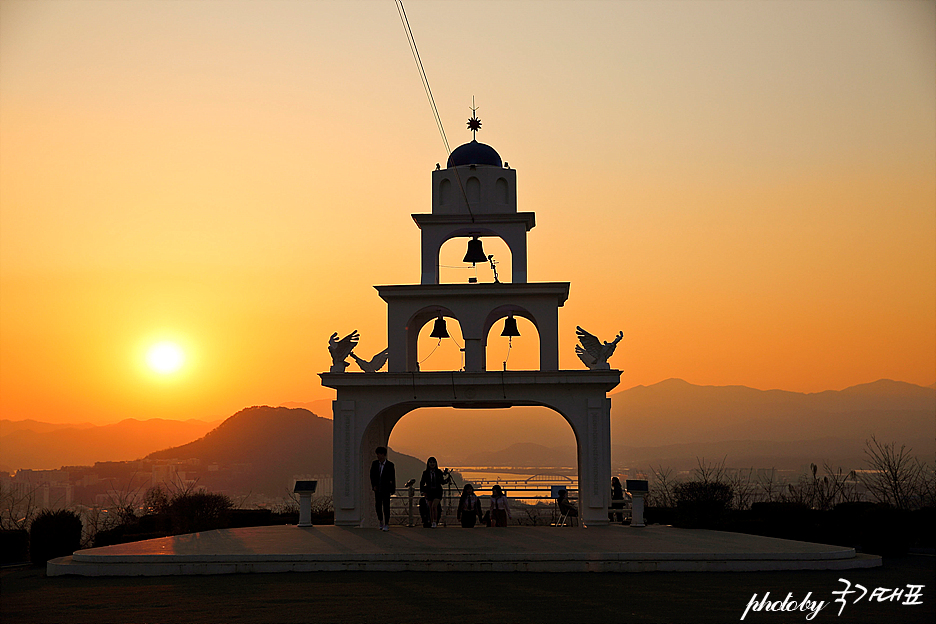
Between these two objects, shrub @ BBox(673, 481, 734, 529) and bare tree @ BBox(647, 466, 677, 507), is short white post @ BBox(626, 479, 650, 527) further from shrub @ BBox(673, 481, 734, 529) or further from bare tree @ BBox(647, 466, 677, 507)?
bare tree @ BBox(647, 466, 677, 507)

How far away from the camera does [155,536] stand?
847 inches

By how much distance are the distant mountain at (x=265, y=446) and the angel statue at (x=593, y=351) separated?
304 feet

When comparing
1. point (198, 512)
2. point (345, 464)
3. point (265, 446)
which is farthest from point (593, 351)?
point (265, 446)

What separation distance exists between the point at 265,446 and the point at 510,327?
119846 millimetres

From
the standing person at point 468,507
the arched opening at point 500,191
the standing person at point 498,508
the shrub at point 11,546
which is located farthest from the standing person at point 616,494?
the shrub at point 11,546

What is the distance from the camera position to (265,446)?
459 feet

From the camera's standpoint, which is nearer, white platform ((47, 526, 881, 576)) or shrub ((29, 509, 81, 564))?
white platform ((47, 526, 881, 576))

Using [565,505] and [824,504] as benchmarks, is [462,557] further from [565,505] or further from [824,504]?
[824,504]

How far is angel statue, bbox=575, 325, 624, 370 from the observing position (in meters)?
23.0

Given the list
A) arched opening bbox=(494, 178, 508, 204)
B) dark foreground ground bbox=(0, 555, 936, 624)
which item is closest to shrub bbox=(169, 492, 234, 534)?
dark foreground ground bbox=(0, 555, 936, 624)

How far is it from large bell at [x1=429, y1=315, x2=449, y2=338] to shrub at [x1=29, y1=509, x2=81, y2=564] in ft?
32.6

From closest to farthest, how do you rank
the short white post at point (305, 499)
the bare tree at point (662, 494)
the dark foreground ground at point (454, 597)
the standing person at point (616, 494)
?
the dark foreground ground at point (454, 597), the short white post at point (305, 499), the standing person at point (616, 494), the bare tree at point (662, 494)

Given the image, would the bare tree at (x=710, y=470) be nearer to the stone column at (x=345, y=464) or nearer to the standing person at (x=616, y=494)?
the standing person at (x=616, y=494)

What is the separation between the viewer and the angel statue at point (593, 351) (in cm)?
2297
